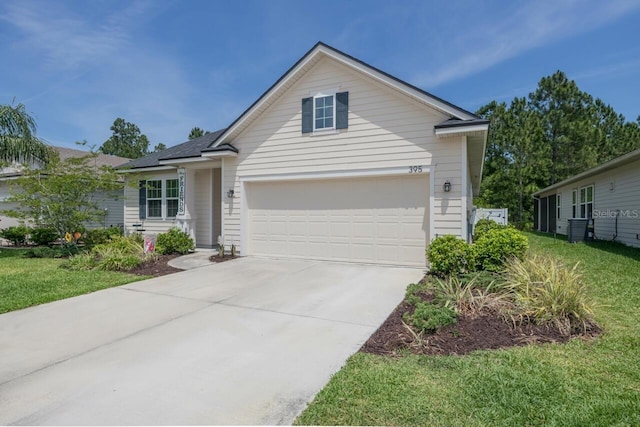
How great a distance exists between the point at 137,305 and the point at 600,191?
1803cm

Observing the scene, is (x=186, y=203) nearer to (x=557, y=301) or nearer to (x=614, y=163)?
(x=557, y=301)

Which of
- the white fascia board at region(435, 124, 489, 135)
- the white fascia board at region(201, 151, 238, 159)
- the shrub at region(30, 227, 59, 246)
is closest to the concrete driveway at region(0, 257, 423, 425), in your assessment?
the white fascia board at region(435, 124, 489, 135)

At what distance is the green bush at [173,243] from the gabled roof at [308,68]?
3.14m

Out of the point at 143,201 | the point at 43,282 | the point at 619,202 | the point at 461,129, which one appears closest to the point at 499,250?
the point at 461,129

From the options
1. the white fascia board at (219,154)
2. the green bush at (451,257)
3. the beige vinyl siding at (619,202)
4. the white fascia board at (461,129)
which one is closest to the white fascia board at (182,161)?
the white fascia board at (219,154)

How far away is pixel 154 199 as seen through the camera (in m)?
13.2

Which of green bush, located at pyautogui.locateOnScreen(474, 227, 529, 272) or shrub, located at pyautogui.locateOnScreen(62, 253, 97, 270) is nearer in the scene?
green bush, located at pyautogui.locateOnScreen(474, 227, 529, 272)

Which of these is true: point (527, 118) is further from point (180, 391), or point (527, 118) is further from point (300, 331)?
point (180, 391)

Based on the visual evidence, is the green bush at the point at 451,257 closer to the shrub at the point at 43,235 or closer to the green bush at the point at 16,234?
the shrub at the point at 43,235

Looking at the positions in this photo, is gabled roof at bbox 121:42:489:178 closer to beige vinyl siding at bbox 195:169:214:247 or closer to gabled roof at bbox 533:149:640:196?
beige vinyl siding at bbox 195:169:214:247

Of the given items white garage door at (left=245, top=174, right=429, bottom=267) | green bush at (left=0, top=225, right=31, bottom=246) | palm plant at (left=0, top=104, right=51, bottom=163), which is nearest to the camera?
white garage door at (left=245, top=174, right=429, bottom=267)

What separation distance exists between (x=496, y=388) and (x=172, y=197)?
12321 mm

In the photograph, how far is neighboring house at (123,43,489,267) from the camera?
8.34m

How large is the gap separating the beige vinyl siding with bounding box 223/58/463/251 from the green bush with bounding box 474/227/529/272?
931 millimetres
